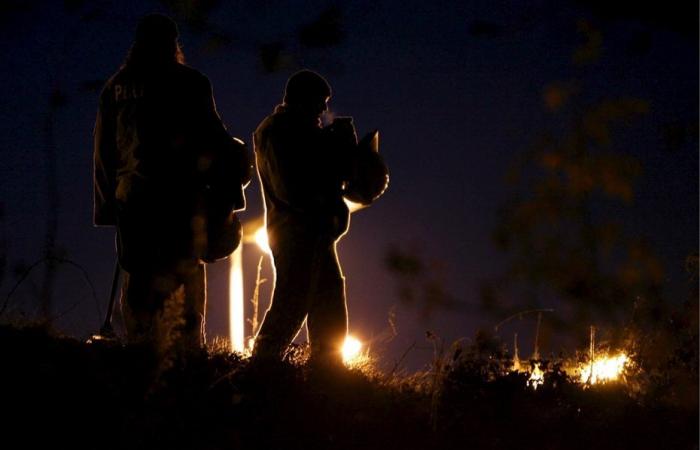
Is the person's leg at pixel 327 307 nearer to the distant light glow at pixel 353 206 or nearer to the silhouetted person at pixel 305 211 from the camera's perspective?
the silhouetted person at pixel 305 211

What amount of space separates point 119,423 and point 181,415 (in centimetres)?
29

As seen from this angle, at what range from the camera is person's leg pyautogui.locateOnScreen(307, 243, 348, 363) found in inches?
227

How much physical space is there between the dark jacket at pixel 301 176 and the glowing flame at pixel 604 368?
2.01 metres

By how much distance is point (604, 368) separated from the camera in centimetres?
591

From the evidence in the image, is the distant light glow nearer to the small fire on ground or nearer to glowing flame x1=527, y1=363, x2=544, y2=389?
the small fire on ground

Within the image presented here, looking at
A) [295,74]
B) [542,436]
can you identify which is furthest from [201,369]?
[295,74]

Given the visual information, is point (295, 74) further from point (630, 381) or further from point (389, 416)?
point (630, 381)

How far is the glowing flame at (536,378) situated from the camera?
203 inches

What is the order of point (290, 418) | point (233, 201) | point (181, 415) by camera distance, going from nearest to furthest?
1. point (181, 415)
2. point (290, 418)
3. point (233, 201)

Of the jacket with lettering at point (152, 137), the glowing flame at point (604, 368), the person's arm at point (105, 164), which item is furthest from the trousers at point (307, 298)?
the glowing flame at point (604, 368)

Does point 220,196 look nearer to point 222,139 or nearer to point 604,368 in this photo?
point 222,139

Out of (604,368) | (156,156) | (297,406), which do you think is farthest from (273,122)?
(604,368)

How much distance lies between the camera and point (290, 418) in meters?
4.00

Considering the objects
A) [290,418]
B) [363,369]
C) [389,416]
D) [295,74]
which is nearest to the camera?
[290,418]
